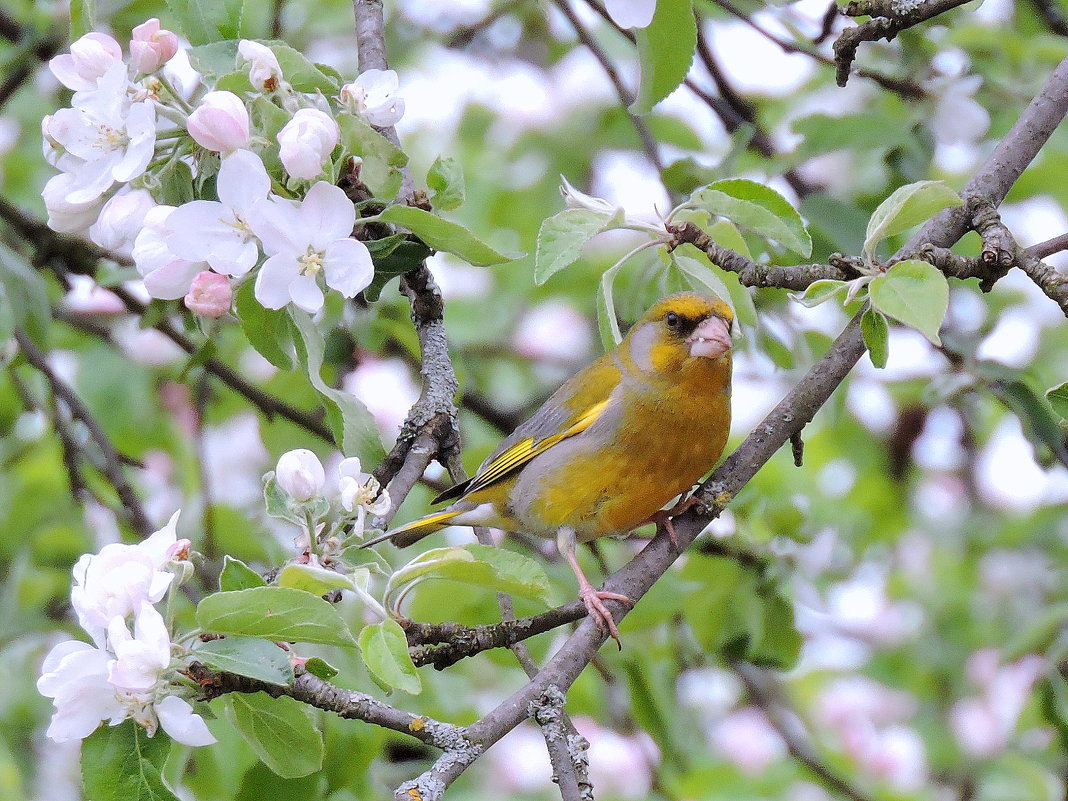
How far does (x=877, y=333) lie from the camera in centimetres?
258

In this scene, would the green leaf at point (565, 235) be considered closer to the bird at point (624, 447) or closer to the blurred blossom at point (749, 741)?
the bird at point (624, 447)

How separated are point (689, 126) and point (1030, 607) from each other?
3867 millimetres

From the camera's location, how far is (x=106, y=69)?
2678mm

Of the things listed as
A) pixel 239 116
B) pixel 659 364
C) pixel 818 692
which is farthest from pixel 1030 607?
pixel 239 116

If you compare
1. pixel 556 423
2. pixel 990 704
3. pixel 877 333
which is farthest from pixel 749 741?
pixel 877 333

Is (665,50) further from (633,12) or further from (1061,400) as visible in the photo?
(1061,400)

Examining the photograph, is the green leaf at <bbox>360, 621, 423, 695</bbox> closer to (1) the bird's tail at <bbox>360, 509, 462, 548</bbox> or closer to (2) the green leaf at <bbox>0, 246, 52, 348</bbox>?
(1) the bird's tail at <bbox>360, 509, 462, 548</bbox>

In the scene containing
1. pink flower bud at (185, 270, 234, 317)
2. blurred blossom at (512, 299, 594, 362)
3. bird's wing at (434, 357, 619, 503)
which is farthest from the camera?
blurred blossom at (512, 299, 594, 362)

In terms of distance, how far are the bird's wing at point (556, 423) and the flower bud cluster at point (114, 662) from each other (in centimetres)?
194

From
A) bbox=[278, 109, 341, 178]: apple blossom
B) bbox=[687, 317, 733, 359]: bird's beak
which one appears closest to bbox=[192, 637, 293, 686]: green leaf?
bbox=[278, 109, 341, 178]: apple blossom

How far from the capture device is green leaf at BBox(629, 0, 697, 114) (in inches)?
104

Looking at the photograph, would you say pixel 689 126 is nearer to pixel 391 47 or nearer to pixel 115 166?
pixel 391 47

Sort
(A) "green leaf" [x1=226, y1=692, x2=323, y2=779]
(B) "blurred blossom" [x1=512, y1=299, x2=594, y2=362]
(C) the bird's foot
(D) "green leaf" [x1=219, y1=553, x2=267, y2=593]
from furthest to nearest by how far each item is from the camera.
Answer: (B) "blurred blossom" [x1=512, y1=299, x2=594, y2=362] → (C) the bird's foot → (A) "green leaf" [x1=226, y1=692, x2=323, y2=779] → (D) "green leaf" [x1=219, y1=553, x2=267, y2=593]

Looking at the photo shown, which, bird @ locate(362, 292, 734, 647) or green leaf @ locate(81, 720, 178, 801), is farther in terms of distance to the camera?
bird @ locate(362, 292, 734, 647)
